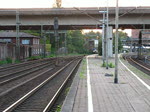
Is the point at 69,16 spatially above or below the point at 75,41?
above

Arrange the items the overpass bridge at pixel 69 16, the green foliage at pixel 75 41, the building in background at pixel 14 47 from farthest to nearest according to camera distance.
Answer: the green foliage at pixel 75 41 → the overpass bridge at pixel 69 16 → the building in background at pixel 14 47

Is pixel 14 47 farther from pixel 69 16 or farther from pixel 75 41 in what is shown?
pixel 75 41

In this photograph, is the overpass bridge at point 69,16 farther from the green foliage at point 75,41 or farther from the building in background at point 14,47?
the green foliage at point 75,41

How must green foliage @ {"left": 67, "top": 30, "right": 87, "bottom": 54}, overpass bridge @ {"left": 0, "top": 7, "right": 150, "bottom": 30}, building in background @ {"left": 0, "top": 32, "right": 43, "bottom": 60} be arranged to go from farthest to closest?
1. green foliage @ {"left": 67, "top": 30, "right": 87, "bottom": 54}
2. overpass bridge @ {"left": 0, "top": 7, "right": 150, "bottom": 30}
3. building in background @ {"left": 0, "top": 32, "right": 43, "bottom": 60}

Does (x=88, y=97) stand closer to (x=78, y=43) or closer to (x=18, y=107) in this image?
(x=18, y=107)

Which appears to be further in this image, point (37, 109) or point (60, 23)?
point (60, 23)

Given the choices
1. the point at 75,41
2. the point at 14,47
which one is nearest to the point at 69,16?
the point at 14,47

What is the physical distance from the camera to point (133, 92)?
13961 mm

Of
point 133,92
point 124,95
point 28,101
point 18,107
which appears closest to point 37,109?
point 18,107

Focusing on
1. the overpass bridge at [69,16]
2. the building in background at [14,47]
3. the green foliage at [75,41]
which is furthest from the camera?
the green foliage at [75,41]

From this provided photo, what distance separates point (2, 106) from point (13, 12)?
42.4m

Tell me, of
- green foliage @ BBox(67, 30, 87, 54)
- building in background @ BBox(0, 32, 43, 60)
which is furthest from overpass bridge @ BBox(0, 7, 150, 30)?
green foliage @ BBox(67, 30, 87, 54)

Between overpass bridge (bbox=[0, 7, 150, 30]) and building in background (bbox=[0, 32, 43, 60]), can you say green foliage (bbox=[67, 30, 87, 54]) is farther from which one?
overpass bridge (bbox=[0, 7, 150, 30])

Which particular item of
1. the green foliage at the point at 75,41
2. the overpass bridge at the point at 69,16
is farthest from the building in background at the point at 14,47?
the green foliage at the point at 75,41
